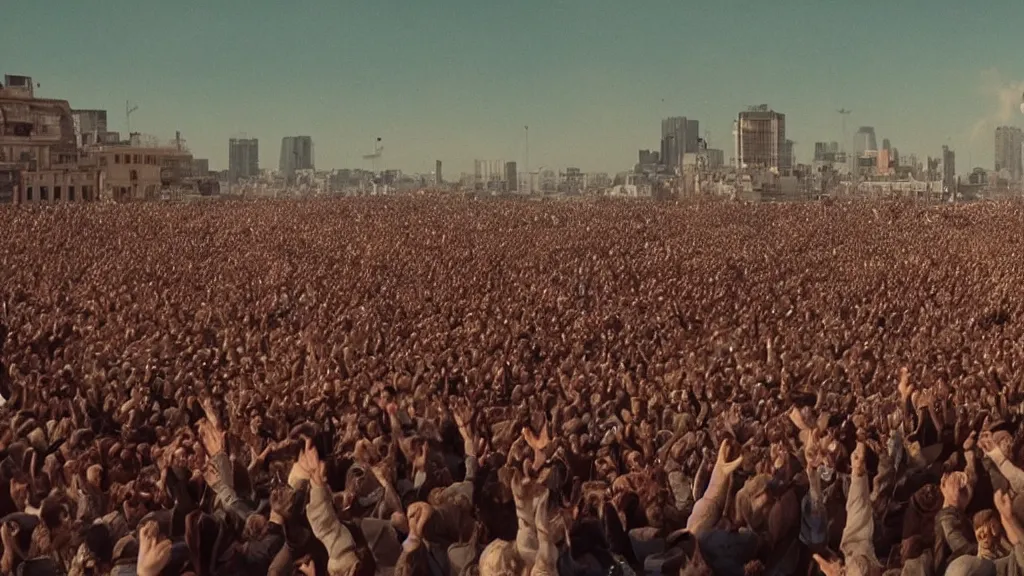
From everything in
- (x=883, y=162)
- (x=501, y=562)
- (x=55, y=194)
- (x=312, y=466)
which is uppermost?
(x=883, y=162)

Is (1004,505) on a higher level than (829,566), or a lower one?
higher

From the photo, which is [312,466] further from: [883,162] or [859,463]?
[883,162]

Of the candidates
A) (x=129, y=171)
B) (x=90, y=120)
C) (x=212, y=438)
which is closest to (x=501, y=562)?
(x=212, y=438)

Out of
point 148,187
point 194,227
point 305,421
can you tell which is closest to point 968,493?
point 305,421

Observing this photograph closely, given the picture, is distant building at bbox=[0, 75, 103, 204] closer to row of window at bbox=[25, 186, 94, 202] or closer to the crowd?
row of window at bbox=[25, 186, 94, 202]

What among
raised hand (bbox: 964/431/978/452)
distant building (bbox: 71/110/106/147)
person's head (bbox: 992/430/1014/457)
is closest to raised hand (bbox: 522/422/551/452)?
raised hand (bbox: 964/431/978/452)

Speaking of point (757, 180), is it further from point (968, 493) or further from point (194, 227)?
point (968, 493)

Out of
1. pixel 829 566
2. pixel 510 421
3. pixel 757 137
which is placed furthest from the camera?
pixel 757 137
